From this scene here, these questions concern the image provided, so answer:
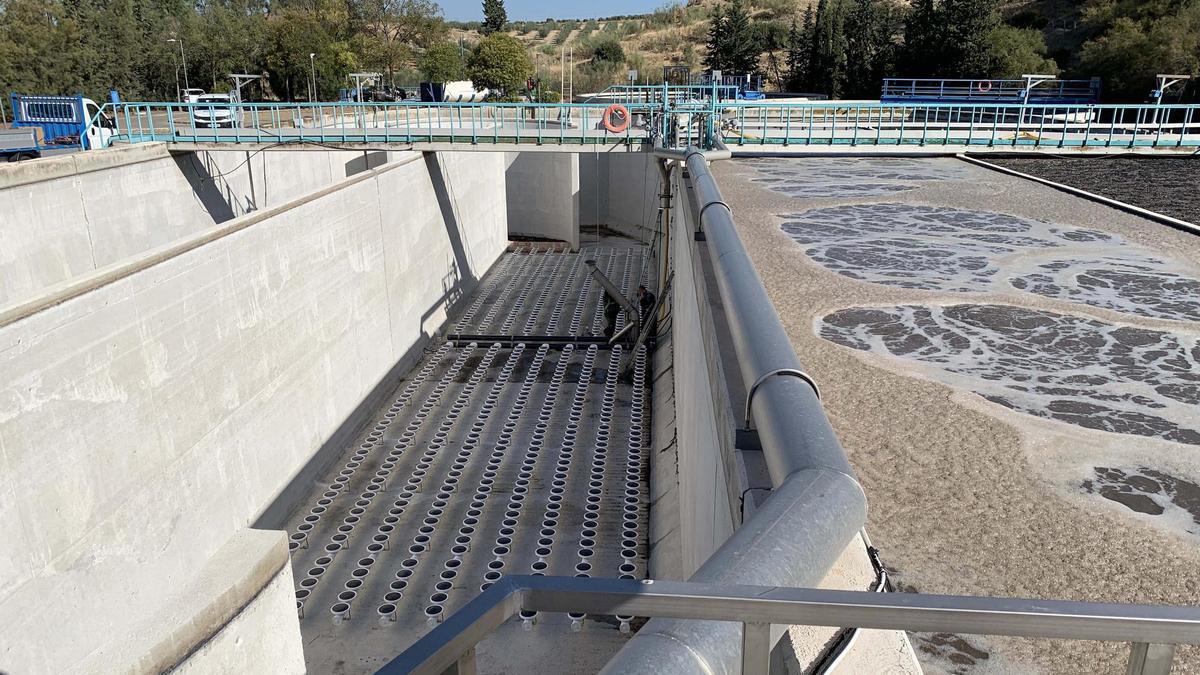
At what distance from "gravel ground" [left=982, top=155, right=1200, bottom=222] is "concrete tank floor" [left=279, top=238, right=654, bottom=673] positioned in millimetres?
6783

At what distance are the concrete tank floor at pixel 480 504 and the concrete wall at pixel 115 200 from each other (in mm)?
3915

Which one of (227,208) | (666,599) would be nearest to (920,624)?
(666,599)

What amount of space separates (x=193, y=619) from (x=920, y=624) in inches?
233

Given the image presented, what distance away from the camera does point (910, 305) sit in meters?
5.76

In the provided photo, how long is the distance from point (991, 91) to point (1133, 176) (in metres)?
22.4

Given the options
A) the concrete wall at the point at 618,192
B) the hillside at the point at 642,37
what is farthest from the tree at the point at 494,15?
the concrete wall at the point at 618,192

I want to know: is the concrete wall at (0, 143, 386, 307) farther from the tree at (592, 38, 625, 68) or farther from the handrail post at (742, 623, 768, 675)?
the tree at (592, 38, 625, 68)

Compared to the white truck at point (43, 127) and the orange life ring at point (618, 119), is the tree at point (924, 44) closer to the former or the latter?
the orange life ring at point (618, 119)

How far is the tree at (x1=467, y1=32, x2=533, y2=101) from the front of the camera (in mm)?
38281

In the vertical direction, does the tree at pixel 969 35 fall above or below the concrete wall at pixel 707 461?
Result: above

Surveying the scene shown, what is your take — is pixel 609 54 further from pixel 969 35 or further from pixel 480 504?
pixel 480 504

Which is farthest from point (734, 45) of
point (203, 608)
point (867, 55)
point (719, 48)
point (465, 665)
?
point (465, 665)

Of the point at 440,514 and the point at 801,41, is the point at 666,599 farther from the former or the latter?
the point at 801,41

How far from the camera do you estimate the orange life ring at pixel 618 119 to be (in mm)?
17031
